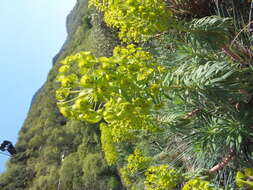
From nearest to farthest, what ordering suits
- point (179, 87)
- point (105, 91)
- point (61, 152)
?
point (105, 91), point (179, 87), point (61, 152)

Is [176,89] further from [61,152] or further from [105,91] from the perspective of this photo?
[61,152]

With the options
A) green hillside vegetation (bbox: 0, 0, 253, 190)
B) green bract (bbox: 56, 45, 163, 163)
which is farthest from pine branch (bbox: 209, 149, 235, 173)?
green bract (bbox: 56, 45, 163, 163)

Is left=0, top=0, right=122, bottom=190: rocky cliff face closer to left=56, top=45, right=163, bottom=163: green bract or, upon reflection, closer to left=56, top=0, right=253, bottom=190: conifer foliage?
left=56, top=0, right=253, bottom=190: conifer foliage

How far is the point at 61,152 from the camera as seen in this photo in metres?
21.6

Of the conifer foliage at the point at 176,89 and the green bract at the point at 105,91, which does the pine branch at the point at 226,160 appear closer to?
the conifer foliage at the point at 176,89

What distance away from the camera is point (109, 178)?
1508 cm

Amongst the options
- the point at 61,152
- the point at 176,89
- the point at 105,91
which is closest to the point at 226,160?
the point at 176,89

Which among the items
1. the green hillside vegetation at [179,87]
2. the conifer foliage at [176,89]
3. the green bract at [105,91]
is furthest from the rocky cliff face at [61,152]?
the green bract at [105,91]

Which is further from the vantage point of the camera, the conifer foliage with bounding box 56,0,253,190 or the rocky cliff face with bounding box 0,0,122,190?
the rocky cliff face with bounding box 0,0,122,190

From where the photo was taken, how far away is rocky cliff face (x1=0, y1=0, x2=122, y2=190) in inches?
591

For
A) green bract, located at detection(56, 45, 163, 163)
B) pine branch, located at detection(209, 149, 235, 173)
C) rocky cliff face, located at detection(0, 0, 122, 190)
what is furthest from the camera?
rocky cliff face, located at detection(0, 0, 122, 190)

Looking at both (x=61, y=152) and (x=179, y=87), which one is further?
(x=61, y=152)

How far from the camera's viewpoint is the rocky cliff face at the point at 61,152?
15.0 meters

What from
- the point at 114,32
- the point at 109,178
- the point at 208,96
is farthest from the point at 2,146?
the point at 109,178
